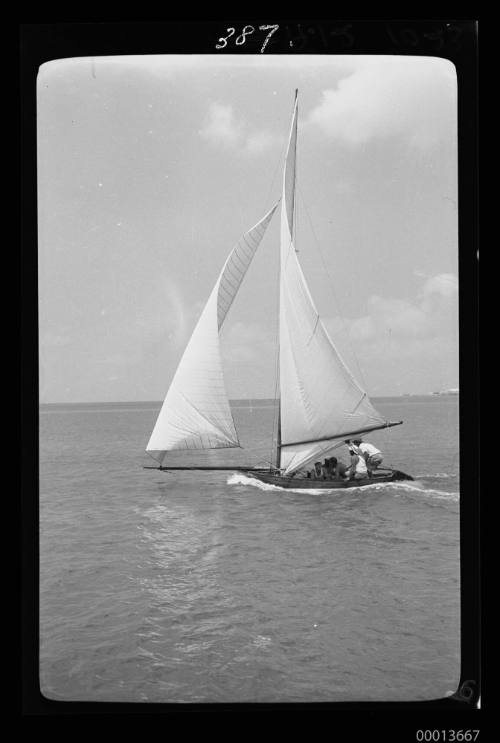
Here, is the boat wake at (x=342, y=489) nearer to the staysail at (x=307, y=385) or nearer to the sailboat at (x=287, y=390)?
the sailboat at (x=287, y=390)

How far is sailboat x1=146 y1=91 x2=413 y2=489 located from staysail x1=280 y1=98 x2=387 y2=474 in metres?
0.01

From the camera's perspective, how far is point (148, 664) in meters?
3.52

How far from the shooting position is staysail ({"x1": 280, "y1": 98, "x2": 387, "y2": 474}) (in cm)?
464

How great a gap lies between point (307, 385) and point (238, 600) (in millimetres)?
3159

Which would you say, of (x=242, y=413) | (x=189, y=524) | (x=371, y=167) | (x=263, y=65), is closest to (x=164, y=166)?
(x=263, y=65)

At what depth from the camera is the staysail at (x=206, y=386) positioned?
4.14 m

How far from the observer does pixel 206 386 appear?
4.88 m
